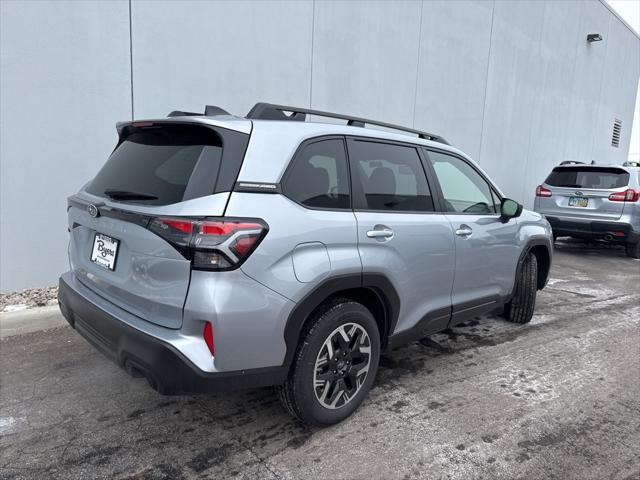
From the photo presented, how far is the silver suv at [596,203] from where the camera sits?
27.3ft

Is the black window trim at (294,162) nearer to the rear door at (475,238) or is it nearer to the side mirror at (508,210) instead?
the rear door at (475,238)

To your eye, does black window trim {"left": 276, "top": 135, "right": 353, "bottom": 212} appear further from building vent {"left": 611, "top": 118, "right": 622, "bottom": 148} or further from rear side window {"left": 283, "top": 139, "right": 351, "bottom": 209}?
building vent {"left": 611, "top": 118, "right": 622, "bottom": 148}

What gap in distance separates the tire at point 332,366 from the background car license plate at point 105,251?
110 cm

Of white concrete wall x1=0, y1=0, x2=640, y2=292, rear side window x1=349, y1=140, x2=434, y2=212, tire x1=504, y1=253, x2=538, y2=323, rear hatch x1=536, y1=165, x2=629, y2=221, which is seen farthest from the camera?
rear hatch x1=536, y1=165, x2=629, y2=221

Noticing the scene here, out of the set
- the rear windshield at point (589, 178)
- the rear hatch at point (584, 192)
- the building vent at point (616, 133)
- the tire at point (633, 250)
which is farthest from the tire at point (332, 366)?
the building vent at point (616, 133)

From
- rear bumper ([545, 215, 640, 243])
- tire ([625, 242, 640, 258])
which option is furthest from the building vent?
rear bumper ([545, 215, 640, 243])

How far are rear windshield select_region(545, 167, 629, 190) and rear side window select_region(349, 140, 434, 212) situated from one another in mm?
6798

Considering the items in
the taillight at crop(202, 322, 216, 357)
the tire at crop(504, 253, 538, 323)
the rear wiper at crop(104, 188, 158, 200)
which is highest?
the rear wiper at crop(104, 188, 158, 200)

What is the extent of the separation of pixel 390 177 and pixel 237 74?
12.4 ft

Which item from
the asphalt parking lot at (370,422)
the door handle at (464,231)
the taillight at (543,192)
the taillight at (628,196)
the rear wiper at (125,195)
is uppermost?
the rear wiper at (125,195)

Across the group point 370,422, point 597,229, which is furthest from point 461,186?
point 597,229

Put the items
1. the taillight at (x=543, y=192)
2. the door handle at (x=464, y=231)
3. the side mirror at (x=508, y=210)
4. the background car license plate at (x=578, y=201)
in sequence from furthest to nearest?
the taillight at (x=543, y=192)
the background car license plate at (x=578, y=201)
the side mirror at (x=508, y=210)
the door handle at (x=464, y=231)

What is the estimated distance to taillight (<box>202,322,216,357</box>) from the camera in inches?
85.3

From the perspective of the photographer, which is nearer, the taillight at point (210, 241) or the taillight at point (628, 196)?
the taillight at point (210, 241)
